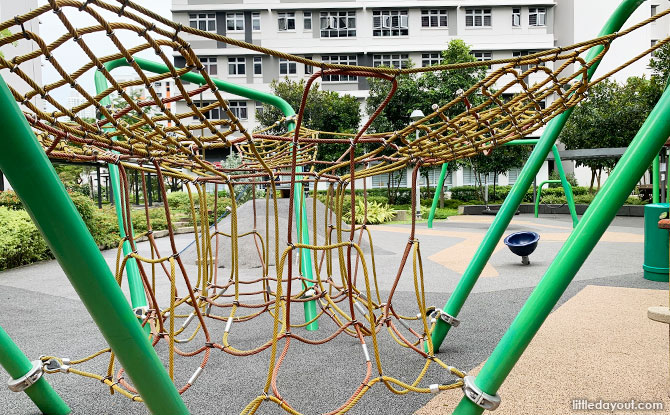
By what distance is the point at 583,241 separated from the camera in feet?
3.57

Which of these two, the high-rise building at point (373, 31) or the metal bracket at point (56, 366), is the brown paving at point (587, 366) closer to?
the metal bracket at point (56, 366)

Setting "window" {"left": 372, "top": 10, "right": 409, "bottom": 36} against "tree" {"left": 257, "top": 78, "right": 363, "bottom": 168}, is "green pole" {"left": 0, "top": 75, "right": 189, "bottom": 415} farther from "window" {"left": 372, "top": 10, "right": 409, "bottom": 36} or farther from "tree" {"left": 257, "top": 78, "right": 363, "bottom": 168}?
"window" {"left": 372, "top": 10, "right": 409, "bottom": 36}

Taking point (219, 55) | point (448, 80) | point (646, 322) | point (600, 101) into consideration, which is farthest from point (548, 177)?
point (646, 322)

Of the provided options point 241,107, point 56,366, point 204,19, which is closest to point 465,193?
point 241,107

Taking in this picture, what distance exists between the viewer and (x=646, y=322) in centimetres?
274

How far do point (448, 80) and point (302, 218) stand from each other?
1712cm

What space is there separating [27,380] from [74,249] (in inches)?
43.9

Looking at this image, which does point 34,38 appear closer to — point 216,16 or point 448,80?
point 448,80

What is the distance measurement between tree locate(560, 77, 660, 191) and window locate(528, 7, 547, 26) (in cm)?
1052

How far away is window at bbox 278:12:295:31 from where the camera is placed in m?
25.9

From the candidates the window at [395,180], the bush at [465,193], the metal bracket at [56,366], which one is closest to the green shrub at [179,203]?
the window at [395,180]

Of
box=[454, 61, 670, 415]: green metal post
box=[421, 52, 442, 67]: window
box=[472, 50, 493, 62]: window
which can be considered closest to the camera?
box=[454, 61, 670, 415]: green metal post

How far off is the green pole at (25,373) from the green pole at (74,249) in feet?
3.11

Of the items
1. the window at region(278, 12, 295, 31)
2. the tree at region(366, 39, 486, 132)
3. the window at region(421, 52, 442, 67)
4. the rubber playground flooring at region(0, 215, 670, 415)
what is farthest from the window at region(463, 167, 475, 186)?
→ the rubber playground flooring at region(0, 215, 670, 415)
